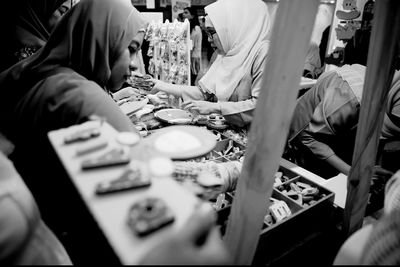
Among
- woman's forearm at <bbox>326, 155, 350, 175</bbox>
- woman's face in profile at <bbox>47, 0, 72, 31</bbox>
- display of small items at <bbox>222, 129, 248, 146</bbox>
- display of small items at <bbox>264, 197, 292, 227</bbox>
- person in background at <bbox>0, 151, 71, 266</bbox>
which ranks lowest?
woman's forearm at <bbox>326, 155, 350, 175</bbox>

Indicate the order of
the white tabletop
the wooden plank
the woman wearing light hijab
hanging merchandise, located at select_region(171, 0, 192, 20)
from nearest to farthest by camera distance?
the white tabletop
the wooden plank
the woman wearing light hijab
hanging merchandise, located at select_region(171, 0, 192, 20)

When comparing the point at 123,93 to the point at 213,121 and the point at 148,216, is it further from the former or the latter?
the point at 148,216

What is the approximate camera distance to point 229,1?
7.91ft

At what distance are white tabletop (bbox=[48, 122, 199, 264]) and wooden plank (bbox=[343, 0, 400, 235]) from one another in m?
0.89

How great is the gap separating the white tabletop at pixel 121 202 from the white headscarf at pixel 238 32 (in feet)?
6.12

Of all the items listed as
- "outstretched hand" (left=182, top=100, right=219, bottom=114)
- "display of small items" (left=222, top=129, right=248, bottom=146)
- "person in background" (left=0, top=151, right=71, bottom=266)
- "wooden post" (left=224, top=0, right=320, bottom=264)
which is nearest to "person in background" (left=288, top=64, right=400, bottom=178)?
"display of small items" (left=222, top=129, right=248, bottom=146)

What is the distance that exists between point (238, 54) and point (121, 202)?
2.12 metres

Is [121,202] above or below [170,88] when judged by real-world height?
above

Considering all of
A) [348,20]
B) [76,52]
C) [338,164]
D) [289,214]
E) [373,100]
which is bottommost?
[338,164]

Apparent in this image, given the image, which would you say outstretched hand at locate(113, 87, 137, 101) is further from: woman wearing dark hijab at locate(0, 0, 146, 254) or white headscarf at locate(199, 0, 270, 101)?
woman wearing dark hijab at locate(0, 0, 146, 254)

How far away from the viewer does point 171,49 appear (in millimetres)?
4066

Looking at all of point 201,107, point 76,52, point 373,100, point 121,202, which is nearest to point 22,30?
point 76,52

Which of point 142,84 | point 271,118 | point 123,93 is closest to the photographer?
point 271,118

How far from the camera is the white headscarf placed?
2330mm
